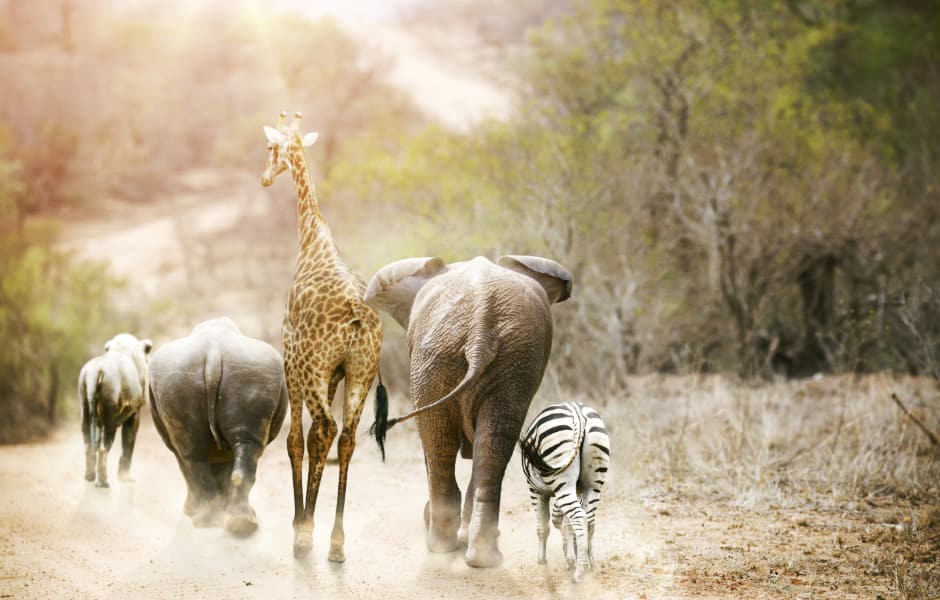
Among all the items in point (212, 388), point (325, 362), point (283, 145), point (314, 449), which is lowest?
point (314, 449)

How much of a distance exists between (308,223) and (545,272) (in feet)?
4.47

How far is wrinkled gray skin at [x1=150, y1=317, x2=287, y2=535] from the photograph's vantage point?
17.4 feet

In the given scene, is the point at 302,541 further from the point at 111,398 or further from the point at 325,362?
the point at 111,398

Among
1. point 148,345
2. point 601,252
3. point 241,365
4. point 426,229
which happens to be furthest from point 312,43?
point 241,365

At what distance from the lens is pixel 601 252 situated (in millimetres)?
11602

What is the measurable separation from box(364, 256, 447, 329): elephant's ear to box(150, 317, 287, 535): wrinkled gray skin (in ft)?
2.70

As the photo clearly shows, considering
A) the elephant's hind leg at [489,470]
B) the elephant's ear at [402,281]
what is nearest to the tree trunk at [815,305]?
the elephant's ear at [402,281]

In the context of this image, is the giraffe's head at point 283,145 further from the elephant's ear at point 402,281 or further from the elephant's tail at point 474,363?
the elephant's tail at point 474,363

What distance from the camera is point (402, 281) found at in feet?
17.4

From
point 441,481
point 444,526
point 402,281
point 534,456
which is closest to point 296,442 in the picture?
point 441,481

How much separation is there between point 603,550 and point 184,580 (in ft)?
7.45

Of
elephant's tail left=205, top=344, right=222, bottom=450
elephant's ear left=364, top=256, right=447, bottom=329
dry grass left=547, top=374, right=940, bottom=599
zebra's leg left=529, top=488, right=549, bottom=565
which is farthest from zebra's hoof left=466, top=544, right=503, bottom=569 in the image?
elephant's tail left=205, top=344, right=222, bottom=450

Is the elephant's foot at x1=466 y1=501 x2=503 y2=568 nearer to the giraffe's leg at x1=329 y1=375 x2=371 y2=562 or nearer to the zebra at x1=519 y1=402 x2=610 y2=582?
the zebra at x1=519 y1=402 x2=610 y2=582

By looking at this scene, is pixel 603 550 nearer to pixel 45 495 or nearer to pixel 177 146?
pixel 45 495
